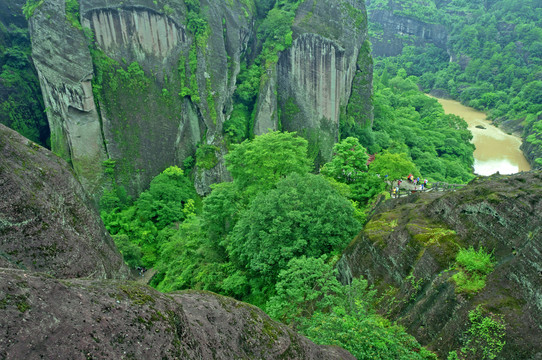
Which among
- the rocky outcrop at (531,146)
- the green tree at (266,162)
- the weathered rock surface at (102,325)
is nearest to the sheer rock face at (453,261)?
the weathered rock surface at (102,325)

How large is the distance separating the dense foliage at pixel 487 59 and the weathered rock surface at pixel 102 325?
61.4 metres

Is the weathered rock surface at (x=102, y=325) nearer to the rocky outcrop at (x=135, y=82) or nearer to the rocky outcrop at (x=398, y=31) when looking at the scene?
the rocky outcrop at (x=135, y=82)

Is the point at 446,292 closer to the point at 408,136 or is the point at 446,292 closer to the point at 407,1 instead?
the point at 408,136

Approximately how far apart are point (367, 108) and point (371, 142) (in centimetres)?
416

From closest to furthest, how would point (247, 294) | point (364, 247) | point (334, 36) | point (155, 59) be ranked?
point (364, 247) → point (247, 294) → point (155, 59) → point (334, 36)

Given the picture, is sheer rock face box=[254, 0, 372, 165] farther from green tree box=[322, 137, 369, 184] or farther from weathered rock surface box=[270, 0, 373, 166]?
green tree box=[322, 137, 369, 184]

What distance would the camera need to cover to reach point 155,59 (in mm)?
30453

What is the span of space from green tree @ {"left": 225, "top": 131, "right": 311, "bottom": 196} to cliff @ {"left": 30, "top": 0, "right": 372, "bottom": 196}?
42.9 feet

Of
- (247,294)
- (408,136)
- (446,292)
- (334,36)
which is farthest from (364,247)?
(408,136)

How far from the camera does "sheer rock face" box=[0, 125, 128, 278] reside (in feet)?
18.1

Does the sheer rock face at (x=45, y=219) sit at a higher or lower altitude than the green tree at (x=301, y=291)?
higher

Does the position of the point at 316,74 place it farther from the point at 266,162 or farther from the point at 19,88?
the point at 19,88

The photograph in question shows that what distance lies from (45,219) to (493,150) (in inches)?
2426

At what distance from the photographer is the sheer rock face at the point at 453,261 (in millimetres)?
7090
